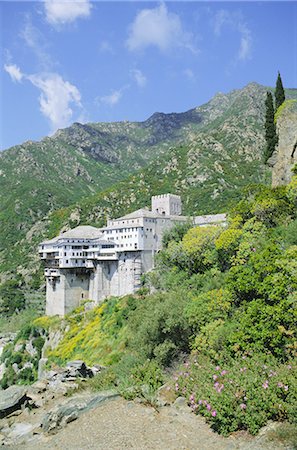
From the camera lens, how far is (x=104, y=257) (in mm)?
58094

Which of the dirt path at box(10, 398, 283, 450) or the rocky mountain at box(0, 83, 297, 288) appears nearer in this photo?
the dirt path at box(10, 398, 283, 450)

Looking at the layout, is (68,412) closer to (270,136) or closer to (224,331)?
(224,331)

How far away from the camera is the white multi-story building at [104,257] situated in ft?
179

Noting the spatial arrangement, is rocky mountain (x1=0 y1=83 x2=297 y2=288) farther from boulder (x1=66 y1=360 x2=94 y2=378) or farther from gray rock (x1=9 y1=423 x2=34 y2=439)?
gray rock (x1=9 y1=423 x2=34 y2=439)

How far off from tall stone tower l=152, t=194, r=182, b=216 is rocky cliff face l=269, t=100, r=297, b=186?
66.4ft

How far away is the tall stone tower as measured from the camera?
67.2m

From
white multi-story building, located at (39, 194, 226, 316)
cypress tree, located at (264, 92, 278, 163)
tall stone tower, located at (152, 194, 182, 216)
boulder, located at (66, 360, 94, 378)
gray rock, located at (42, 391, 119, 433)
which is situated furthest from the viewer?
tall stone tower, located at (152, 194, 182, 216)

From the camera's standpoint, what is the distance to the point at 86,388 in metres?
19.7

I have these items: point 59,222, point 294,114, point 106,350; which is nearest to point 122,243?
point 106,350

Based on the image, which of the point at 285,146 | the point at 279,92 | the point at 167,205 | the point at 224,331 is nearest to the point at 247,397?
the point at 224,331

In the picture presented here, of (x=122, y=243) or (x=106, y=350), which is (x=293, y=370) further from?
(x=122, y=243)

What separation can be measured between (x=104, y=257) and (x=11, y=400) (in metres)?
38.9

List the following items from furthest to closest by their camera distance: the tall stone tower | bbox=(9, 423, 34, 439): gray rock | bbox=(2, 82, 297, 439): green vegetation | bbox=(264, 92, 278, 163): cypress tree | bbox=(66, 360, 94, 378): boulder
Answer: the tall stone tower → bbox=(264, 92, 278, 163): cypress tree → bbox=(66, 360, 94, 378): boulder → bbox=(9, 423, 34, 439): gray rock → bbox=(2, 82, 297, 439): green vegetation

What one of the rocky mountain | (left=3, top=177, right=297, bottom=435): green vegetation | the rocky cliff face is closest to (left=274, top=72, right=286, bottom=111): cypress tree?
the rocky cliff face
